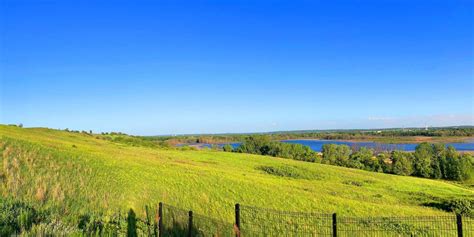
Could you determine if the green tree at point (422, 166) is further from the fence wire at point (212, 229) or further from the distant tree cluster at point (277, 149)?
the fence wire at point (212, 229)

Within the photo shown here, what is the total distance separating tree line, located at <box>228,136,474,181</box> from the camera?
258 feet

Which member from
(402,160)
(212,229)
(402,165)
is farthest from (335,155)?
(212,229)

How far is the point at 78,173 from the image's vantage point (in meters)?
17.1

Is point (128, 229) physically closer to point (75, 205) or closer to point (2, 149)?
point (75, 205)

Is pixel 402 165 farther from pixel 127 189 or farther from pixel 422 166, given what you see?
pixel 127 189

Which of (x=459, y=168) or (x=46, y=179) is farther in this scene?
(x=459, y=168)

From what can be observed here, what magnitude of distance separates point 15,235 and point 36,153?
707 inches

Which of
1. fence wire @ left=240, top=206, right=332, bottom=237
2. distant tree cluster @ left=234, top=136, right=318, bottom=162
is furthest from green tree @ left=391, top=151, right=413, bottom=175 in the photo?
fence wire @ left=240, top=206, right=332, bottom=237

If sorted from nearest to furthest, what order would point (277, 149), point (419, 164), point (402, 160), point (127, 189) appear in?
1. point (127, 189)
2. point (402, 160)
3. point (419, 164)
4. point (277, 149)

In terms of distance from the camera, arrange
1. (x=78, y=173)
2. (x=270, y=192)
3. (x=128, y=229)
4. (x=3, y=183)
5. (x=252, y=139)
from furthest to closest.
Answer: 1. (x=252, y=139)
2. (x=270, y=192)
3. (x=78, y=173)
4. (x=3, y=183)
5. (x=128, y=229)

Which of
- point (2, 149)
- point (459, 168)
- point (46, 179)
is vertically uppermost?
point (2, 149)

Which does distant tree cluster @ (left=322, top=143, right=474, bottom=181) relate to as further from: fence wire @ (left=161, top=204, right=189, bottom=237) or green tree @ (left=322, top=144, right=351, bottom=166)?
fence wire @ (left=161, top=204, right=189, bottom=237)

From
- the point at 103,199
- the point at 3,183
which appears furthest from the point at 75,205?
the point at 3,183

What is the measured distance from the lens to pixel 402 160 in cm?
8144
